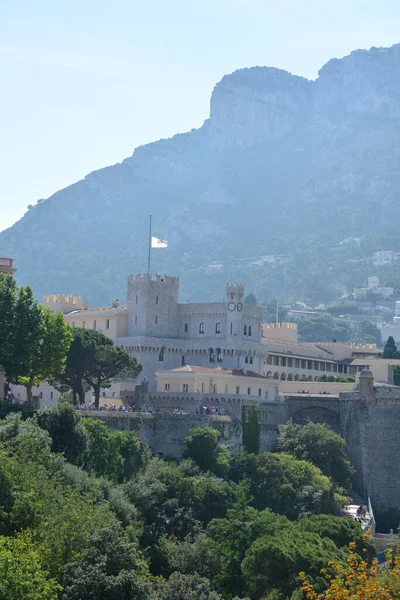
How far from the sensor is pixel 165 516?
77188 millimetres

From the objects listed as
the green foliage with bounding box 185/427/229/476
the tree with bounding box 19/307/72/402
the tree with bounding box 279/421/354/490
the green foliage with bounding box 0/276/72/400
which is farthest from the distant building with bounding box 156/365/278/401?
the green foliage with bounding box 0/276/72/400

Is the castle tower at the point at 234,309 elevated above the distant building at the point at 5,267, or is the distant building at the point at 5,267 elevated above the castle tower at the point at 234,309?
the distant building at the point at 5,267

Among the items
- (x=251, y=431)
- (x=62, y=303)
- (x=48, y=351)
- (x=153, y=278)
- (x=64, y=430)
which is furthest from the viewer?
(x=62, y=303)

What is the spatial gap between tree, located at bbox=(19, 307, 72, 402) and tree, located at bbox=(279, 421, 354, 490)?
19176 millimetres

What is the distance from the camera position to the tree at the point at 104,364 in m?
95.2

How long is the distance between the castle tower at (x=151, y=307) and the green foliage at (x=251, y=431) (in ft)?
54.8

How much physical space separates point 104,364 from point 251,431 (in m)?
11.5

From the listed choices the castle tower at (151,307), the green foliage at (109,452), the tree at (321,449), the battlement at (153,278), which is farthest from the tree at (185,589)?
the battlement at (153,278)

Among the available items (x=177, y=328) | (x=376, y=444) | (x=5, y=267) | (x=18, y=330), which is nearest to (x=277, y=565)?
(x=18, y=330)

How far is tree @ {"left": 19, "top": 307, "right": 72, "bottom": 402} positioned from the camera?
271 ft

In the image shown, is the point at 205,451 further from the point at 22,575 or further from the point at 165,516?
the point at 22,575

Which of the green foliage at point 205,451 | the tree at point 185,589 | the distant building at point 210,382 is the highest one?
the distant building at point 210,382

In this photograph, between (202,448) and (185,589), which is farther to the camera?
(202,448)

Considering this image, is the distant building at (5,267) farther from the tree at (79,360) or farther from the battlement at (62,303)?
the battlement at (62,303)
